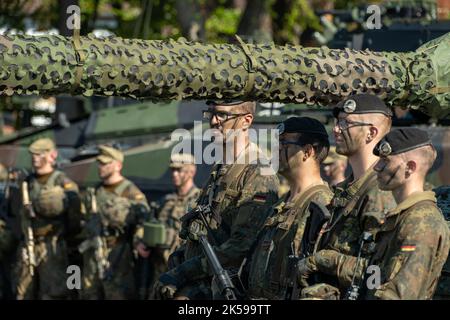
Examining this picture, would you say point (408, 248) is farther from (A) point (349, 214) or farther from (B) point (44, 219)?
(B) point (44, 219)

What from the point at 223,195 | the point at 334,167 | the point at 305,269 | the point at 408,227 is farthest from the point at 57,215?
the point at 408,227

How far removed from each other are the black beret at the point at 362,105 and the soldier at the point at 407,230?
51 cm

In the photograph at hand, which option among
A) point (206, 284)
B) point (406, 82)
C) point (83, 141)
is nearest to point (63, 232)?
point (83, 141)

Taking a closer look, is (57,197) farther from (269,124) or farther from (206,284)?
(206,284)

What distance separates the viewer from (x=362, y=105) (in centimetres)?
759

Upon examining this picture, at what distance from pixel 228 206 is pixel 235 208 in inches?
2.5

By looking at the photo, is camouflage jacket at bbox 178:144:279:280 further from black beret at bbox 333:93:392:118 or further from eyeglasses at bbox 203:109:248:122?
black beret at bbox 333:93:392:118

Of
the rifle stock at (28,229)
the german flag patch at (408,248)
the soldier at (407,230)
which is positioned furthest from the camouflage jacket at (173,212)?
the german flag patch at (408,248)

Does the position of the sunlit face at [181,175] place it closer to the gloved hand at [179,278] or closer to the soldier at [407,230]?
the gloved hand at [179,278]

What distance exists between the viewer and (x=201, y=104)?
16172 mm

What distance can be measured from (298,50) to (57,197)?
7498 mm

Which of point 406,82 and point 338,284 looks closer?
point 338,284

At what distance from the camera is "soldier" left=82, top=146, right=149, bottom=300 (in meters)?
14.3

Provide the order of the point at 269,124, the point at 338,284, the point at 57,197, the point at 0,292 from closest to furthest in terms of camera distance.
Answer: the point at 338,284 < the point at 269,124 < the point at 57,197 < the point at 0,292
